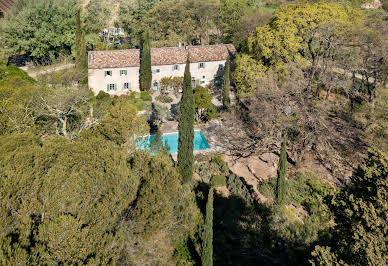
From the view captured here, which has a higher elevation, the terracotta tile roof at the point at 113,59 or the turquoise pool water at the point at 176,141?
the terracotta tile roof at the point at 113,59

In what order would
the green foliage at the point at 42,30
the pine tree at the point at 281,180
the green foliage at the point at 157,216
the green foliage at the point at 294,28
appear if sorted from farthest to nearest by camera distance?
1. the green foliage at the point at 42,30
2. the green foliage at the point at 294,28
3. the pine tree at the point at 281,180
4. the green foliage at the point at 157,216

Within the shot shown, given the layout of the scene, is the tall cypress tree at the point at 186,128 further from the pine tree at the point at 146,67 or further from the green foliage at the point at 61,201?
the pine tree at the point at 146,67

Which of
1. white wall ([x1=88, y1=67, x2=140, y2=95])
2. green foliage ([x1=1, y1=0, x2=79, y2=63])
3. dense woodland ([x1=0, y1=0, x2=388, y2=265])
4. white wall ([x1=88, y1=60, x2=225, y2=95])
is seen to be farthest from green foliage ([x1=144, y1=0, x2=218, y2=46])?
green foliage ([x1=1, y1=0, x2=79, y2=63])

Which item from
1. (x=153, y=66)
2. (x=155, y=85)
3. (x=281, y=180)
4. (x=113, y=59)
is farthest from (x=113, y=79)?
(x=281, y=180)

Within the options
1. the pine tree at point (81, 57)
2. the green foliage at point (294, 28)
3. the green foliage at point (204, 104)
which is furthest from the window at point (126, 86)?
the green foliage at point (294, 28)

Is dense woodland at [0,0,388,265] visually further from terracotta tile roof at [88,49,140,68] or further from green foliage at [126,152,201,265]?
terracotta tile roof at [88,49,140,68]

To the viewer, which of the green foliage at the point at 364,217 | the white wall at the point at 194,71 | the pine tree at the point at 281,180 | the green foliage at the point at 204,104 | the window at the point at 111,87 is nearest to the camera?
the green foliage at the point at 364,217

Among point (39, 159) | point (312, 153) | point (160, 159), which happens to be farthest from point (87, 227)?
point (312, 153)
